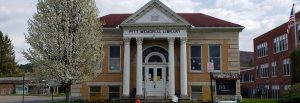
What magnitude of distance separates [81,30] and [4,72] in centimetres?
7342

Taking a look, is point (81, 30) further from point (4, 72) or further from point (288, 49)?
point (4, 72)

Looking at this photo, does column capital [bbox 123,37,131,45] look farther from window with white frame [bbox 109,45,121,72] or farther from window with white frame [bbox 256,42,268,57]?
window with white frame [bbox 256,42,268,57]

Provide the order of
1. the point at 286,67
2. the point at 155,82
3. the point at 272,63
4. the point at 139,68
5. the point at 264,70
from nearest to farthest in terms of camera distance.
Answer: the point at 139,68
the point at 155,82
the point at 286,67
the point at 272,63
the point at 264,70

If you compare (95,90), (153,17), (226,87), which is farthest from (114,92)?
(226,87)

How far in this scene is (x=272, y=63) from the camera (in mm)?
63219

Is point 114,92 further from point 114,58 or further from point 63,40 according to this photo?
point 63,40

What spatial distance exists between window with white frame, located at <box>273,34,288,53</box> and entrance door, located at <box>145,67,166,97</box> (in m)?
26.5

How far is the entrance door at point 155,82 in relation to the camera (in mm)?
34838

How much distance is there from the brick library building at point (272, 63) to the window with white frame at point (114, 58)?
890 inches

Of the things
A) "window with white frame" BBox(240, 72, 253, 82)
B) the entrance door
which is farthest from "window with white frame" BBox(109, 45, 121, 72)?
"window with white frame" BBox(240, 72, 253, 82)

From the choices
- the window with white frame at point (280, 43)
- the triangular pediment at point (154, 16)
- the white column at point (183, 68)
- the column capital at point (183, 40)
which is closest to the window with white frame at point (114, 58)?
the triangular pediment at point (154, 16)

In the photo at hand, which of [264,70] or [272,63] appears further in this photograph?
[264,70]

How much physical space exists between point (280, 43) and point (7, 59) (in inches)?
2274

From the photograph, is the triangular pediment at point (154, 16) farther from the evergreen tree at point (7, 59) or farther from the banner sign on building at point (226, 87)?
the evergreen tree at point (7, 59)
